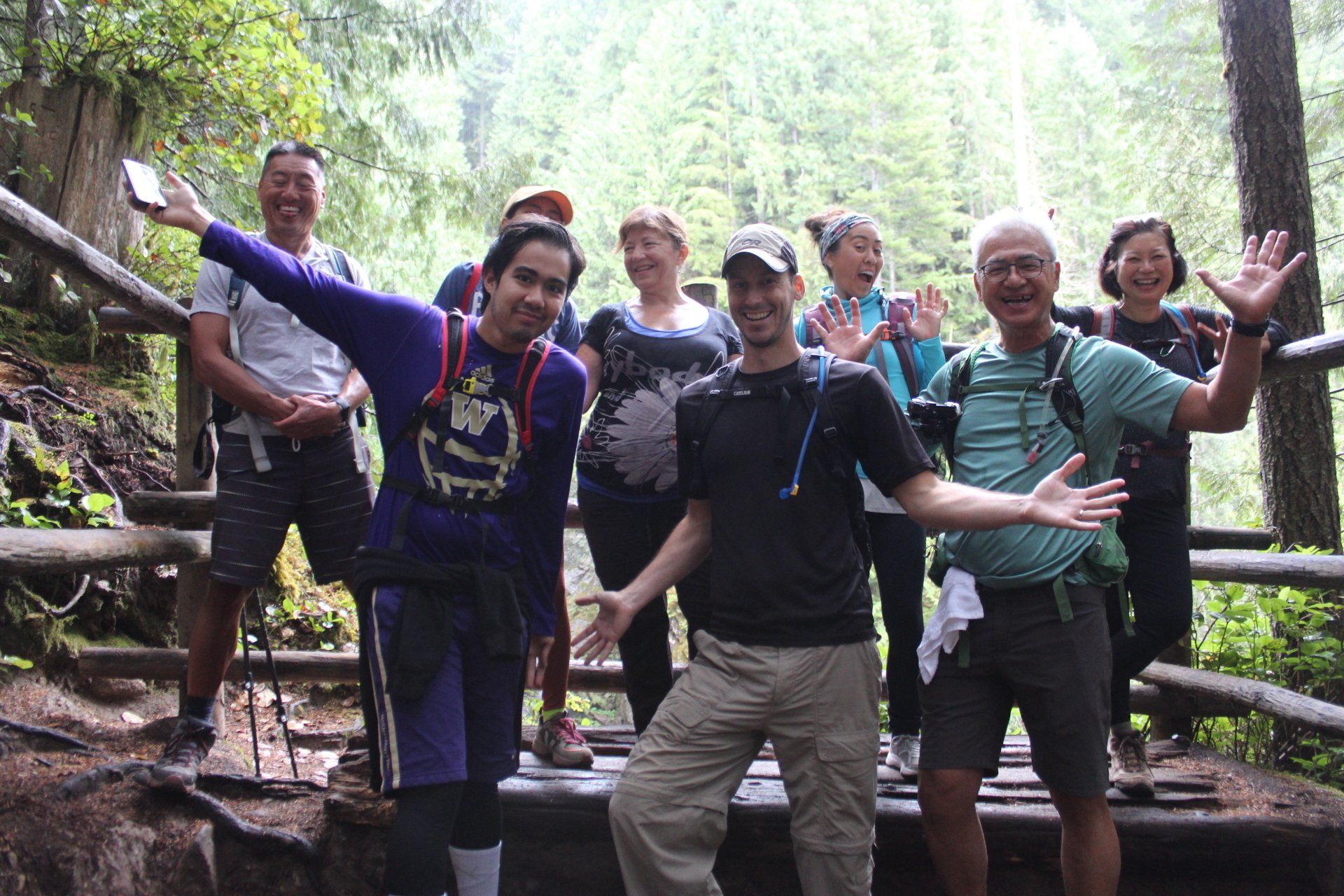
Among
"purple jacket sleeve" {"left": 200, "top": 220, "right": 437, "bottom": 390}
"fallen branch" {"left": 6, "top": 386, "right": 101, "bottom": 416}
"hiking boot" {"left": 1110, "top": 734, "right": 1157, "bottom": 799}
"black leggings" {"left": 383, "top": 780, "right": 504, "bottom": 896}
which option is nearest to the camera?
"black leggings" {"left": 383, "top": 780, "right": 504, "bottom": 896}

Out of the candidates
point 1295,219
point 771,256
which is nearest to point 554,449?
point 771,256

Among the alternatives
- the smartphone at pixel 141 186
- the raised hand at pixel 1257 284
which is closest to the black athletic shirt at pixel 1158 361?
the raised hand at pixel 1257 284

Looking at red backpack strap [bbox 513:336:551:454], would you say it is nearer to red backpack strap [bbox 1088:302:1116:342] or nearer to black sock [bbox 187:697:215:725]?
black sock [bbox 187:697:215:725]

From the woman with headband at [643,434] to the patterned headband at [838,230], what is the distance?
566 mm

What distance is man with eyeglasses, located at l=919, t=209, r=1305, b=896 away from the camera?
2658mm

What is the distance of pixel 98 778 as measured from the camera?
321 centimetres

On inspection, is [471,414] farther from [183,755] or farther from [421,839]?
[183,755]

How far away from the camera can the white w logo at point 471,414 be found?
2699 millimetres

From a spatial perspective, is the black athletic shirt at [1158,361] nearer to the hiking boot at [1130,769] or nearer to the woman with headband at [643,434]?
the hiking boot at [1130,769]

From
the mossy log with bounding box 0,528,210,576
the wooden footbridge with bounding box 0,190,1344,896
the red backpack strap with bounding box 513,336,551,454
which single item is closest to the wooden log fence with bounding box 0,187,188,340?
the wooden footbridge with bounding box 0,190,1344,896

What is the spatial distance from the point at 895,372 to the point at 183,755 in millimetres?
3007

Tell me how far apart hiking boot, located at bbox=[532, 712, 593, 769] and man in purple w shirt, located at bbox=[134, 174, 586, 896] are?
101 centimetres

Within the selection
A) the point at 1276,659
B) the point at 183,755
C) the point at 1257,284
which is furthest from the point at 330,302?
the point at 1276,659

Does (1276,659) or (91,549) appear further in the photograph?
(1276,659)
